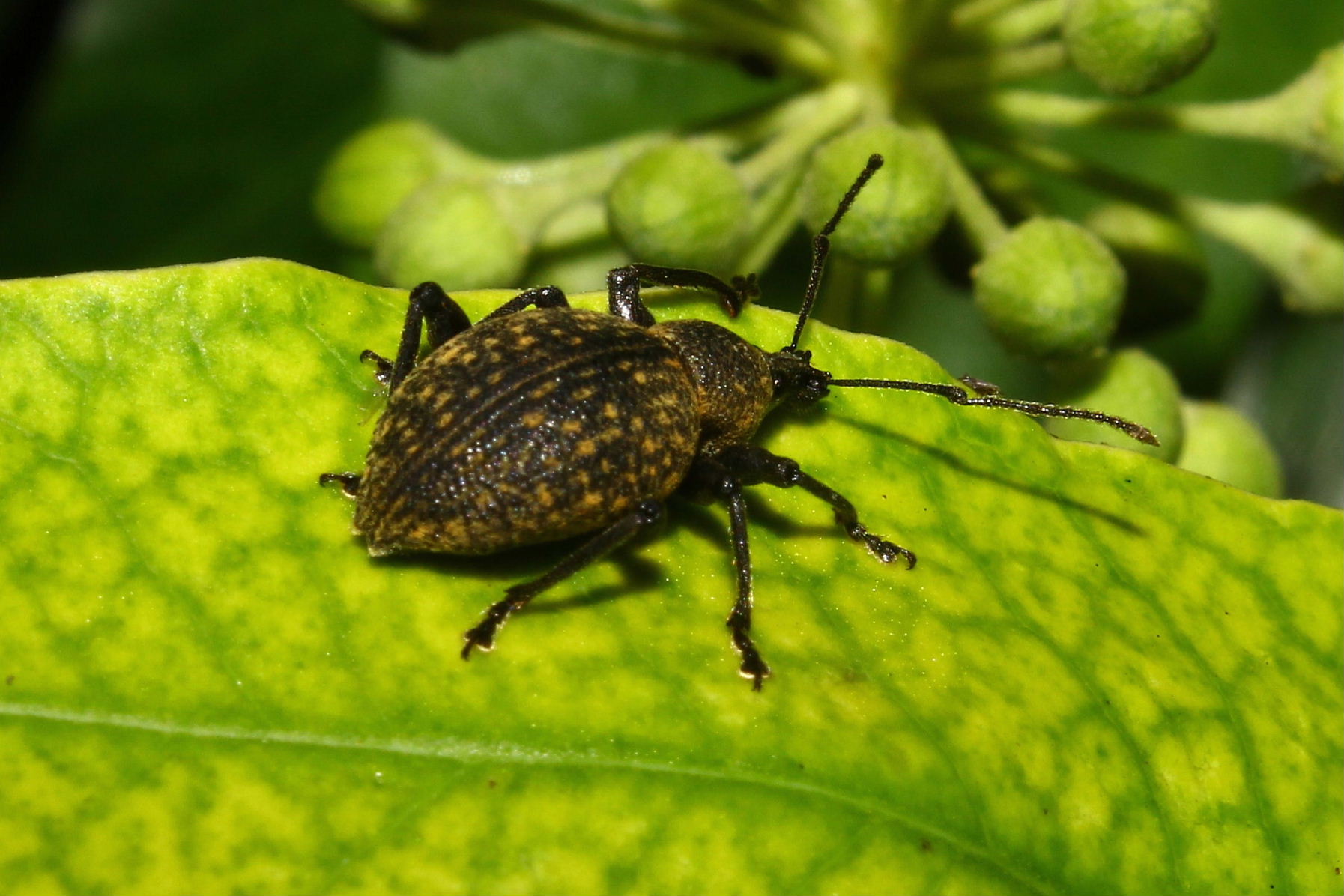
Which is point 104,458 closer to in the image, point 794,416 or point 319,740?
point 319,740

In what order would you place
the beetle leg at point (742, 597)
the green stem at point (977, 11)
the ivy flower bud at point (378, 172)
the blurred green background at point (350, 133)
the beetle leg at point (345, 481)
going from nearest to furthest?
the beetle leg at point (742, 597) → the beetle leg at point (345, 481) → the green stem at point (977, 11) → the ivy flower bud at point (378, 172) → the blurred green background at point (350, 133)

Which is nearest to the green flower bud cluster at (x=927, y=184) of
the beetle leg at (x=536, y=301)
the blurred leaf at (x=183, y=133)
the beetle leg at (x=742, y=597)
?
the beetle leg at (x=536, y=301)

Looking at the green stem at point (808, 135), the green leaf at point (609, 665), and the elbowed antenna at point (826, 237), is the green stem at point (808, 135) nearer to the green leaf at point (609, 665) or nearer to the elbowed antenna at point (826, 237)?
the elbowed antenna at point (826, 237)

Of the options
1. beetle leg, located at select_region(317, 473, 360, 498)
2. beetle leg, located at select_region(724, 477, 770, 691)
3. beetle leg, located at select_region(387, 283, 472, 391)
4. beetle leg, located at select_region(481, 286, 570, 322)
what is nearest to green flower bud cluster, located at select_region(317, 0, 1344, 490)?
beetle leg, located at select_region(481, 286, 570, 322)

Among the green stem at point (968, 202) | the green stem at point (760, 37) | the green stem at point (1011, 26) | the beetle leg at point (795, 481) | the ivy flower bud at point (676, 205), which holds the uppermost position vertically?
the green stem at point (1011, 26)

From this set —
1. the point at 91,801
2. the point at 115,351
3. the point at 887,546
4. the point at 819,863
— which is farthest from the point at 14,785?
the point at 887,546

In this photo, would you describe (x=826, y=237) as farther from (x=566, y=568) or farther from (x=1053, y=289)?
(x=566, y=568)

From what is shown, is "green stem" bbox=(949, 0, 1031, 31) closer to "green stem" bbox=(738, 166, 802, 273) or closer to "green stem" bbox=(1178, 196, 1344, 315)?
"green stem" bbox=(738, 166, 802, 273)
